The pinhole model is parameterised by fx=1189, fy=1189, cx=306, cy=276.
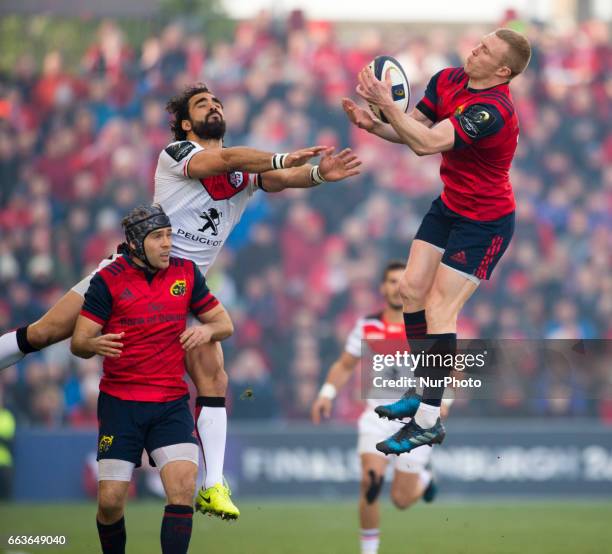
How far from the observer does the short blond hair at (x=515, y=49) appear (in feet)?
25.5

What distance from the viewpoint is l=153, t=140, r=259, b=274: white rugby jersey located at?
8.18 metres

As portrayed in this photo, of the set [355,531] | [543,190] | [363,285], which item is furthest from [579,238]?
[355,531]

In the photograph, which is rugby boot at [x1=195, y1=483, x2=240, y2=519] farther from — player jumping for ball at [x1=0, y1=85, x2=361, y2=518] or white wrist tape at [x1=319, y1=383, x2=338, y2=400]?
white wrist tape at [x1=319, y1=383, x2=338, y2=400]

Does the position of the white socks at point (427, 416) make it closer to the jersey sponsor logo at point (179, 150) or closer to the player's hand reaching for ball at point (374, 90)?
the player's hand reaching for ball at point (374, 90)

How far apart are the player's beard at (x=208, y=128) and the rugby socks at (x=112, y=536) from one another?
266 cm

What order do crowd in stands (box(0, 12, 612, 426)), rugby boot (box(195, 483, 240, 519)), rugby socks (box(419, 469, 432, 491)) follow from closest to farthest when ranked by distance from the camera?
1. rugby boot (box(195, 483, 240, 519))
2. rugby socks (box(419, 469, 432, 491))
3. crowd in stands (box(0, 12, 612, 426))

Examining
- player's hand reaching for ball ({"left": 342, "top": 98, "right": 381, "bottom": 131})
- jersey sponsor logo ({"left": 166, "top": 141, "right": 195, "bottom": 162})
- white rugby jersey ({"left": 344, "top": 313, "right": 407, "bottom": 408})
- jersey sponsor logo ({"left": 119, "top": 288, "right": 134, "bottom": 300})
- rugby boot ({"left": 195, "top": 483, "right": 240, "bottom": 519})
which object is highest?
player's hand reaching for ball ({"left": 342, "top": 98, "right": 381, "bottom": 131})

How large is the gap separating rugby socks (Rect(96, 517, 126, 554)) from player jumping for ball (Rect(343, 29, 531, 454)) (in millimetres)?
1798

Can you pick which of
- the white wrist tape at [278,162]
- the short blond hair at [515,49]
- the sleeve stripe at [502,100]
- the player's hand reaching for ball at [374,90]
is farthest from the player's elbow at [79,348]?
the short blond hair at [515,49]

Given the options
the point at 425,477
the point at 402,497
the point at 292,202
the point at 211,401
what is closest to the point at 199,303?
the point at 211,401

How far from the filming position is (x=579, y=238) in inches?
705

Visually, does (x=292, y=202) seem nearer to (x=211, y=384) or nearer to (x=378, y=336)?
(x=378, y=336)

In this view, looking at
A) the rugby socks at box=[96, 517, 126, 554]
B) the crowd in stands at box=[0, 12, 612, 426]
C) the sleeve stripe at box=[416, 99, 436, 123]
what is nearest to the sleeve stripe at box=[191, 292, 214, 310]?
the rugby socks at box=[96, 517, 126, 554]

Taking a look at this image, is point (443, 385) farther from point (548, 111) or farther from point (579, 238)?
point (548, 111)
